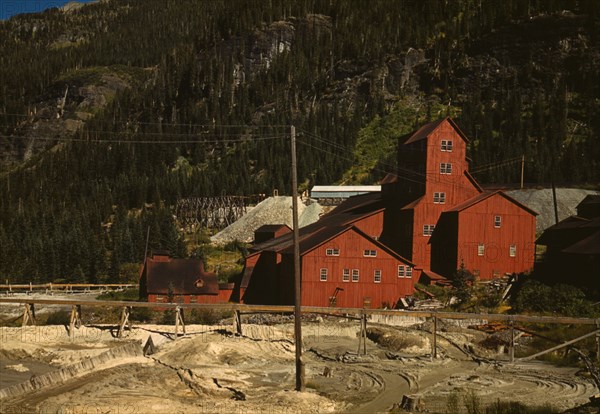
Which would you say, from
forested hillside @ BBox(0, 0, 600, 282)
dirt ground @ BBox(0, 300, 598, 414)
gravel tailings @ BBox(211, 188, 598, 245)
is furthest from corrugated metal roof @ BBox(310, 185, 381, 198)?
dirt ground @ BBox(0, 300, 598, 414)

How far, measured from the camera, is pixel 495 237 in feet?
174

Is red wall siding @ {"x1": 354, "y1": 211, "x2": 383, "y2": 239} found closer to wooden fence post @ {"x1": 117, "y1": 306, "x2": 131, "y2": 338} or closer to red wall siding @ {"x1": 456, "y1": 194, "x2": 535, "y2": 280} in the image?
red wall siding @ {"x1": 456, "y1": 194, "x2": 535, "y2": 280}

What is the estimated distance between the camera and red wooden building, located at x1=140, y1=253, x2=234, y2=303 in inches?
2025

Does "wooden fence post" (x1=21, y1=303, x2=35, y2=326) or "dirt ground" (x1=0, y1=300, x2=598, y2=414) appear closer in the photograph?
"dirt ground" (x1=0, y1=300, x2=598, y2=414)

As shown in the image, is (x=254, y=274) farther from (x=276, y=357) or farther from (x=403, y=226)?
(x=276, y=357)

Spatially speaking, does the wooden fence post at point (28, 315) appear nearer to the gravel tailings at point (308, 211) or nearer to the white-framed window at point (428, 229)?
the white-framed window at point (428, 229)

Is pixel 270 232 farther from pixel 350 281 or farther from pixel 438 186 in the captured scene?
pixel 350 281

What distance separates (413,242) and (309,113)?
92.4 meters

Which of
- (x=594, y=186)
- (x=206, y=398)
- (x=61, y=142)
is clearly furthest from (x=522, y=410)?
(x=61, y=142)

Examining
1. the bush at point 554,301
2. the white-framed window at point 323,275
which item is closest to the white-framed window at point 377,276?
the white-framed window at point 323,275

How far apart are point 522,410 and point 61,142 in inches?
7579

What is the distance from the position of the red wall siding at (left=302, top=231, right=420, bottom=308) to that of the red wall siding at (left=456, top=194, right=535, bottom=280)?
6.55 m

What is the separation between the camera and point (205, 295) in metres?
52.7

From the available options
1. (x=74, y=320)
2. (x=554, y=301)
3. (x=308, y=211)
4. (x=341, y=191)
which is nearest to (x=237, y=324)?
(x=74, y=320)
